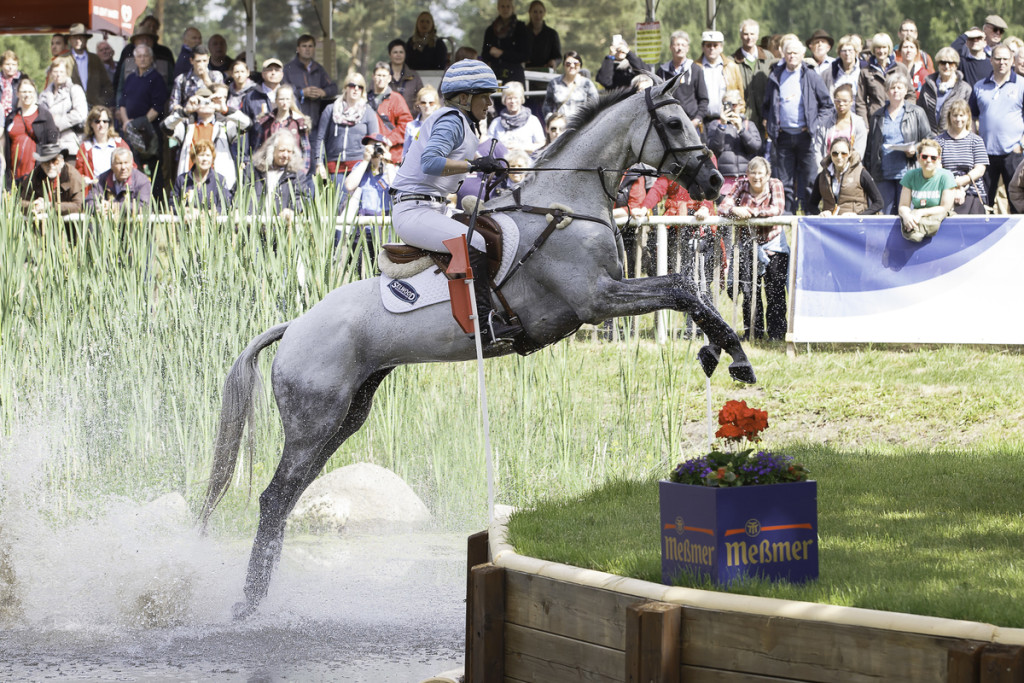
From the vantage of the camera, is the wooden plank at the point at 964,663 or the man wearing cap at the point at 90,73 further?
the man wearing cap at the point at 90,73

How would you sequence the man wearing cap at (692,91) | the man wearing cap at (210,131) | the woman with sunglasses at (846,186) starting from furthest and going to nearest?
the man wearing cap at (692,91) < the man wearing cap at (210,131) < the woman with sunglasses at (846,186)

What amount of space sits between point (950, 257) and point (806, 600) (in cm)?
746

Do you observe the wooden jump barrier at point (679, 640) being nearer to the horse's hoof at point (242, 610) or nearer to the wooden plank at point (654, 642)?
the wooden plank at point (654, 642)

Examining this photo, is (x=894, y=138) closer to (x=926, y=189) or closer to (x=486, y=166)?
(x=926, y=189)

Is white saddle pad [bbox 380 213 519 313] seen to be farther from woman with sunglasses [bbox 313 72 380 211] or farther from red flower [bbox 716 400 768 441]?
woman with sunglasses [bbox 313 72 380 211]

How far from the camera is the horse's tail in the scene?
743 centimetres

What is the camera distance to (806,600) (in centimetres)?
428

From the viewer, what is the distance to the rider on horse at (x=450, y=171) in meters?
6.50

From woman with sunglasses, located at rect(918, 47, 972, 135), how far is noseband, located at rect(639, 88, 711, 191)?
22.3 feet

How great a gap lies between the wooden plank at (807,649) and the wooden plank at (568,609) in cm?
30

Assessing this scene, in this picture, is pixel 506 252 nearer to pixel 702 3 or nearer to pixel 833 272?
pixel 833 272

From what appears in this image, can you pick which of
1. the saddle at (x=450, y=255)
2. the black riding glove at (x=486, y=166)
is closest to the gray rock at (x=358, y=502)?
the saddle at (x=450, y=255)

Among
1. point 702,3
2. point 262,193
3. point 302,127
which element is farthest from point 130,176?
point 702,3

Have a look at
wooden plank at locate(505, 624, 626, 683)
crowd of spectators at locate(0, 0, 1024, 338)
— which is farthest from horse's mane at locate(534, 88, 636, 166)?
crowd of spectators at locate(0, 0, 1024, 338)
